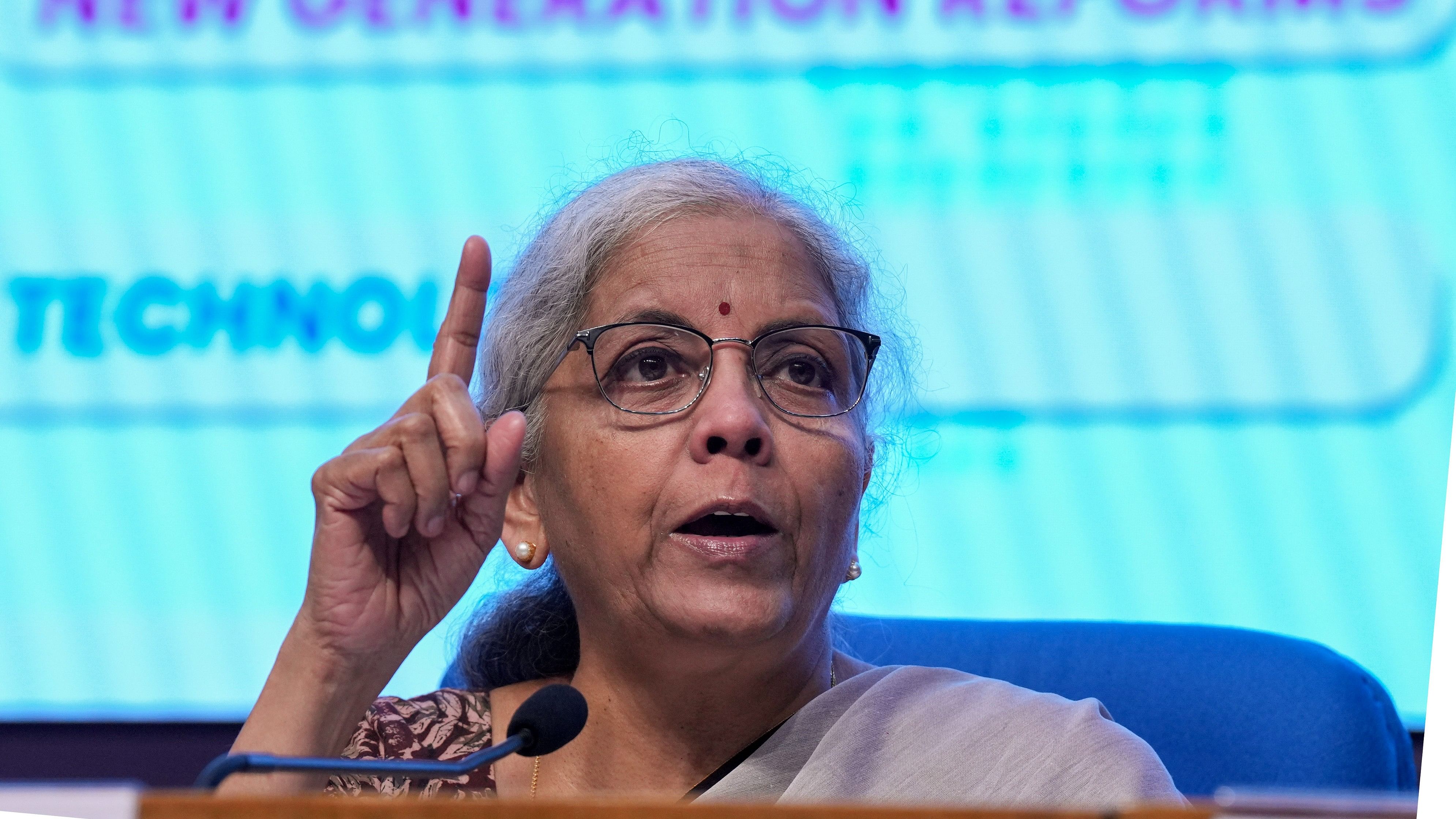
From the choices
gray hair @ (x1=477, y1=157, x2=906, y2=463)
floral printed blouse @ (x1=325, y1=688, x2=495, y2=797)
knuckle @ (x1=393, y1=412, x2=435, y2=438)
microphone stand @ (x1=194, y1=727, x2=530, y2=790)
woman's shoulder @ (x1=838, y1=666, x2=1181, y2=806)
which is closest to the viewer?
microphone stand @ (x1=194, y1=727, x2=530, y2=790)

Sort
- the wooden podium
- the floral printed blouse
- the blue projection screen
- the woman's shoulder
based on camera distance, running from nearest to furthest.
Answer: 1. the wooden podium
2. the woman's shoulder
3. the floral printed blouse
4. the blue projection screen

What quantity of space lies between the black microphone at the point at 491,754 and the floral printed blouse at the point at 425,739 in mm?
402

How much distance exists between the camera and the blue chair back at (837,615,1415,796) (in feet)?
4.80

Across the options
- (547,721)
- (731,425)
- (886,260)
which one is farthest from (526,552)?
(886,260)

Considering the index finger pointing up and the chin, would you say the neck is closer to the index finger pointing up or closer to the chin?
the chin

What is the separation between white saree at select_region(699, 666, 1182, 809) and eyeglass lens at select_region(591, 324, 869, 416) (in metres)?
0.36

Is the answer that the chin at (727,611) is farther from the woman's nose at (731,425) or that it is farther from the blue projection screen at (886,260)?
the blue projection screen at (886,260)

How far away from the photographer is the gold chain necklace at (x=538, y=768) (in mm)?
1437

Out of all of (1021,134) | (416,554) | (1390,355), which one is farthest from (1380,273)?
(416,554)

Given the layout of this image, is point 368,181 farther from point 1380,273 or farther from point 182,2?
point 1380,273

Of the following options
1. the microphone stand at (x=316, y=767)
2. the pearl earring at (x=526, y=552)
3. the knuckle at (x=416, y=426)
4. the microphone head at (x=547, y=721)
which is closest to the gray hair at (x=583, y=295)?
the pearl earring at (x=526, y=552)

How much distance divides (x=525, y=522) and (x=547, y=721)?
53 cm

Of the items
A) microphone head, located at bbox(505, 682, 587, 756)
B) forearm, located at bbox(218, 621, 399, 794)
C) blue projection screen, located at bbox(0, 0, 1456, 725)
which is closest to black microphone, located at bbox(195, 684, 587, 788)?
microphone head, located at bbox(505, 682, 587, 756)

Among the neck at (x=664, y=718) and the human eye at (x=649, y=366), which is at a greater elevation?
the human eye at (x=649, y=366)
